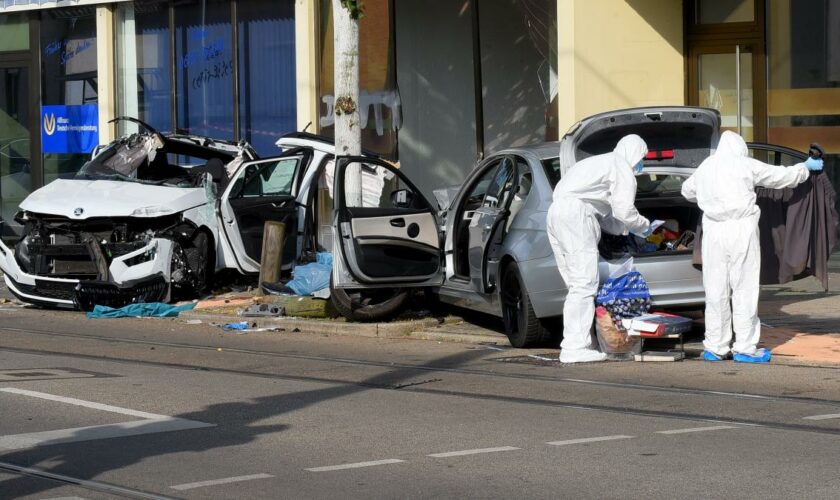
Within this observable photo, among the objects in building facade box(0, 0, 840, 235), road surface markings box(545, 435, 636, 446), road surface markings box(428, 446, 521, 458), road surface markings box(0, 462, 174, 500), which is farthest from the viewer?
building facade box(0, 0, 840, 235)

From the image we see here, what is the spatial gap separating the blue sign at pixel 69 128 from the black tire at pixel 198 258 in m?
8.56

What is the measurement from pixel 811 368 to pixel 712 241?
123cm

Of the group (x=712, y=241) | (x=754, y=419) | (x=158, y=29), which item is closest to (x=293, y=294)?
(x=712, y=241)

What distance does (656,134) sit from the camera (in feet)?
38.3

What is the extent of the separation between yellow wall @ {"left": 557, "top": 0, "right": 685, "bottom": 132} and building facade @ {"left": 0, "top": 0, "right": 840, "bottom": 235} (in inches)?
0.7

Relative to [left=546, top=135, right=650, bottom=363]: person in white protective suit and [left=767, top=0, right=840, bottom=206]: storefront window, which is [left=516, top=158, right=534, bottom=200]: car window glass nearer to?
[left=546, top=135, right=650, bottom=363]: person in white protective suit

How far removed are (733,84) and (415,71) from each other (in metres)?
5.61

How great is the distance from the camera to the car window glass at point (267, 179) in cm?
1655

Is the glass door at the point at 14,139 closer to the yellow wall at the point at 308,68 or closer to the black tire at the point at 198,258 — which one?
the yellow wall at the point at 308,68

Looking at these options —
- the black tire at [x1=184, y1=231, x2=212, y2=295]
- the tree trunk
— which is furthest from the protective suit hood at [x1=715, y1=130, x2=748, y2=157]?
the black tire at [x1=184, y1=231, x2=212, y2=295]

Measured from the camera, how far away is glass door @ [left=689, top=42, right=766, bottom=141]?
17297 millimetres

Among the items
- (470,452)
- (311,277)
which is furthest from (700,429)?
(311,277)

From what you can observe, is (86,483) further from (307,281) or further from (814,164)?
(307,281)

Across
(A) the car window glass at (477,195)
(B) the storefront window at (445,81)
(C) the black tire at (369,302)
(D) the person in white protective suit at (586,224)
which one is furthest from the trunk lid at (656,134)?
(B) the storefront window at (445,81)
